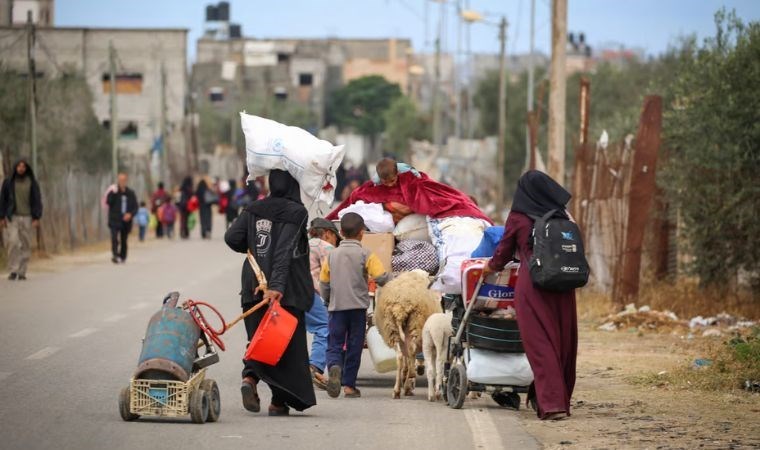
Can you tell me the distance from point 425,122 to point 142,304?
99.0 metres

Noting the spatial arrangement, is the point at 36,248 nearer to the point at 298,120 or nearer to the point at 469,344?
the point at 469,344

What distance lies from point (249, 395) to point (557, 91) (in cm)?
1376

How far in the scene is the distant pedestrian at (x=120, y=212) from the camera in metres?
32.2

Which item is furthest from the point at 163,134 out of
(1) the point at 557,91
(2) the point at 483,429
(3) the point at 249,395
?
(2) the point at 483,429

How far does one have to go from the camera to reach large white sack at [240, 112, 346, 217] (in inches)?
454

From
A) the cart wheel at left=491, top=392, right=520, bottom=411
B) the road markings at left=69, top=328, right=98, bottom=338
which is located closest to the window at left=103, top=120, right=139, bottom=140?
the road markings at left=69, top=328, right=98, bottom=338

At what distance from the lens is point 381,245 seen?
13992 millimetres

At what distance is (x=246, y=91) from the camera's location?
129750 millimetres

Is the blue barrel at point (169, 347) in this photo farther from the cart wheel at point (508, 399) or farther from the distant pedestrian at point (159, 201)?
the distant pedestrian at point (159, 201)

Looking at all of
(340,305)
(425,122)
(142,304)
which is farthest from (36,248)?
(425,122)

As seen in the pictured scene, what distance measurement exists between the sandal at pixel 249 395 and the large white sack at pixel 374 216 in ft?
10.3

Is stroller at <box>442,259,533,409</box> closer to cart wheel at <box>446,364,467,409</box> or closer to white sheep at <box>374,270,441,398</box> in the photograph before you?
cart wheel at <box>446,364,467,409</box>

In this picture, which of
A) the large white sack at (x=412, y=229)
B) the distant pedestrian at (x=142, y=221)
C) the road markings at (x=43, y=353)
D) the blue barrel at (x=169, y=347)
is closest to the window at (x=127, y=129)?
the distant pedestrian at (x=142, y=221)

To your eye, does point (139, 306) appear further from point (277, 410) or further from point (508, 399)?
point (277, 410)
